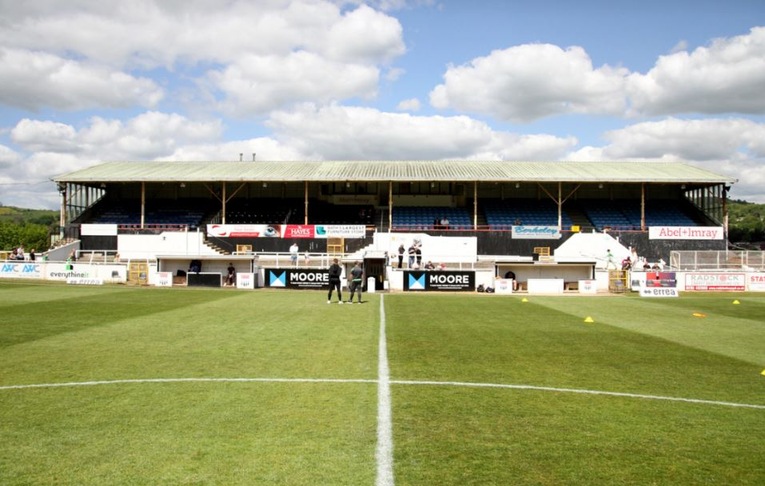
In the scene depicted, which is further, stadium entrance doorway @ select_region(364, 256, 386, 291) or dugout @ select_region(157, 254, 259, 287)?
stadium entrance doorway @ select_region(364, 256, 386, 291)

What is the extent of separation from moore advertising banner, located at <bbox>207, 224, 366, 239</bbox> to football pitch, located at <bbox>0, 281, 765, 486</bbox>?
30.0m

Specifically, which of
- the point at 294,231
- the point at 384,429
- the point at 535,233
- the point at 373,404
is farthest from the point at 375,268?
the point at 384,429

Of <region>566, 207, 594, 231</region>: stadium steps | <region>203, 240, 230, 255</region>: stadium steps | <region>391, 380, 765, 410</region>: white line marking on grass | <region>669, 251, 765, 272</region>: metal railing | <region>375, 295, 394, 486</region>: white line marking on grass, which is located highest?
<region>566, 207, 594, 231</region>: stadium steps

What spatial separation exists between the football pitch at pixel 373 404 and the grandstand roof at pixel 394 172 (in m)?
34.5

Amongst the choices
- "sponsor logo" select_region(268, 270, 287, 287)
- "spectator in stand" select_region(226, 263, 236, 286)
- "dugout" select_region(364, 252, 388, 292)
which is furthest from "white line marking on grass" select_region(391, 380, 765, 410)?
"spectator in stand" select_region(226, 263, 236, 286)

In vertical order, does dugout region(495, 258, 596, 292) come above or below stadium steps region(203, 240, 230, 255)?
below

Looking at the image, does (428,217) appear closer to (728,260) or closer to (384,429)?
(728,260)

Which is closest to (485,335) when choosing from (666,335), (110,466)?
(666,335)

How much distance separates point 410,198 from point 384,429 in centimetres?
5049

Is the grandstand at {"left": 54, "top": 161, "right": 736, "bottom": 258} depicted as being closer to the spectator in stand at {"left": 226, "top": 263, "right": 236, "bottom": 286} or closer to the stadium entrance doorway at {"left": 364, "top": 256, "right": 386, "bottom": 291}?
the stadium entrance doorway at {"left": 364, "top": 256, "right": 386, "bottom": 291}

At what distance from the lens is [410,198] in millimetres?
56875

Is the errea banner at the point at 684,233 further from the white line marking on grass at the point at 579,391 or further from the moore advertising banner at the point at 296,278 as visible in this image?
the white line marking on grass at the point at 579,391

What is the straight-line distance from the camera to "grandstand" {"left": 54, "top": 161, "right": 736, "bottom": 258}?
49344 mm

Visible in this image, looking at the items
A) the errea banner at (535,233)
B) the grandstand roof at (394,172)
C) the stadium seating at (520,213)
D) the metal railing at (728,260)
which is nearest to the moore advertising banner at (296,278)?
the grandstand roof at (394,172)
